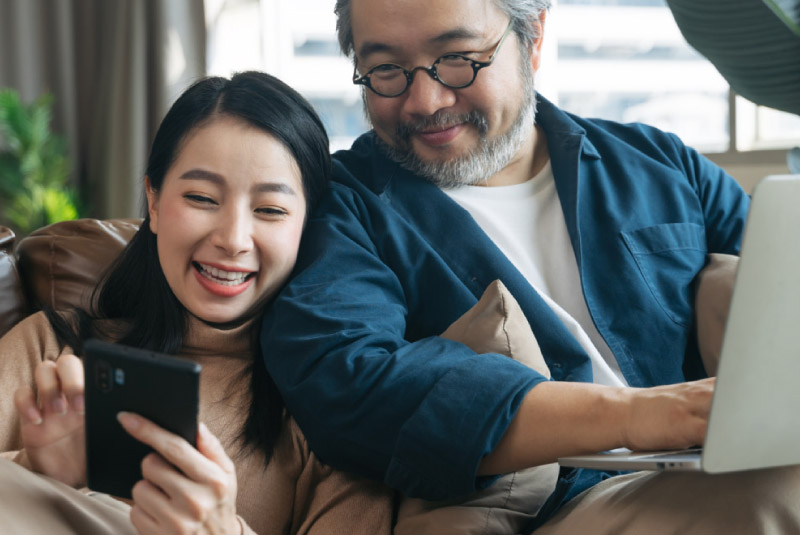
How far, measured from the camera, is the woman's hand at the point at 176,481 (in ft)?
2.98

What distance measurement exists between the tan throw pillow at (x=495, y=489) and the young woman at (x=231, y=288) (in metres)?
0.10

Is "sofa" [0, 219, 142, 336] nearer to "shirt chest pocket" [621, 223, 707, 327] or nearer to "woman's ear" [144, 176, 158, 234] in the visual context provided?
"woman's ear" [144, 176, 158, 234]

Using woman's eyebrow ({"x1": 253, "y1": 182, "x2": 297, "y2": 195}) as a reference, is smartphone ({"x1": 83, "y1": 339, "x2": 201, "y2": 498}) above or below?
below

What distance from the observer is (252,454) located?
133 centimetres

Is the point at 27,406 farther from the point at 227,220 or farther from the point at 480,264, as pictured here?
the point at 480,264

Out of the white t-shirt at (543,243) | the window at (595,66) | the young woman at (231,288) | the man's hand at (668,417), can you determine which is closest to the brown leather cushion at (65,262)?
the young woman at (231,288)

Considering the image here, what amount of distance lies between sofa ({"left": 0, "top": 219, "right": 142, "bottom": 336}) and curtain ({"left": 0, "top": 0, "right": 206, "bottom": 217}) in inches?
104

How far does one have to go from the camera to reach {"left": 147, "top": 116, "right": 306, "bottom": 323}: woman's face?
1384 mm

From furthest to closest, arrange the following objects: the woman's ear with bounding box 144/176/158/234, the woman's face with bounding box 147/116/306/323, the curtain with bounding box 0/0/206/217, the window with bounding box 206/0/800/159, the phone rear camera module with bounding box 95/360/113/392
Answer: the curtain with bounding box 0/0/206/217 → the window with bounding box 206/0/800/159 → the woman's ear with bounding box 144/176/158/234 → the woman's face with bounding box 147/116/306/323 → the phone rear camera module with bounding box 95/360/113/392

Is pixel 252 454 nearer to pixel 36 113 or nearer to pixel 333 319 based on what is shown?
pixel 333 319

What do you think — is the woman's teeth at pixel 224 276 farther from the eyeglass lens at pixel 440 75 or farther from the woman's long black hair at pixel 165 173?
the eyeglass lens at pixel 440 75

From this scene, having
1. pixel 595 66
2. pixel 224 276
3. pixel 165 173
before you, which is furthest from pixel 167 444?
pixel 595 66

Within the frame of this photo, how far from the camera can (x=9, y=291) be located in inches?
64.1

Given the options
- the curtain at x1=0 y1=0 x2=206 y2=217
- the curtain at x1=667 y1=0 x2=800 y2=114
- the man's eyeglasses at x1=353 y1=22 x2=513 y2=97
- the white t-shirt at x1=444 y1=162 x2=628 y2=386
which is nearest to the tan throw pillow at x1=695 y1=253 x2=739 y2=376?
the white t-shirt at x1=444 y1=162 x2=628 y2=386
